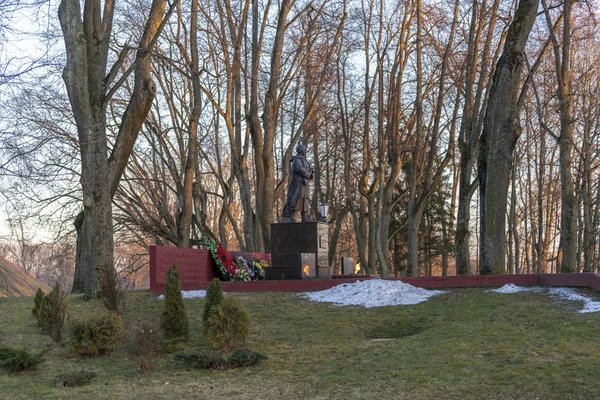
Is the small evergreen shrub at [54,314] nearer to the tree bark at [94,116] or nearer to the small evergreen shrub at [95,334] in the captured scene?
the small evergreen shrub at [95,334]

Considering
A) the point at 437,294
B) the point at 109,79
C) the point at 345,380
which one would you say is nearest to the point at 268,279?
the point at 437,294

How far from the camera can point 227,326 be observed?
30.9 feet

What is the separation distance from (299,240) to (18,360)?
904 centimetres

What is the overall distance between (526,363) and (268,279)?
9.35 meters

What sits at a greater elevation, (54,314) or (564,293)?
(564,293)

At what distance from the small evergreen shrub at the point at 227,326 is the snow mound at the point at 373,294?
3579 millimetres

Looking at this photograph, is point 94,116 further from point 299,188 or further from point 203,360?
point 203,360

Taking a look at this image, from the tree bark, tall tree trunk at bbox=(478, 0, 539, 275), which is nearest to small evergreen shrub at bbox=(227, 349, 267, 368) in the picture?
the tree bark

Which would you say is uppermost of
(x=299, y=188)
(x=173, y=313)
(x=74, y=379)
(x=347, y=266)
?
(x=299, y=188)

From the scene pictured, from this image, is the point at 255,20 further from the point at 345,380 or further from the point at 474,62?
the point at 345,380

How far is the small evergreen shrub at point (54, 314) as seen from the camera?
1043 centimetres

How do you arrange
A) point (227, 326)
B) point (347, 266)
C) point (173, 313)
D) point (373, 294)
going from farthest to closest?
1. point (347, 266)
2. point (373, 294)
3. point (173, 313)
4. point (227, 326)

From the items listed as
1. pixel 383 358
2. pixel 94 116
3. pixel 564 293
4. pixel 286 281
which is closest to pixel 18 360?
pixel 383 358

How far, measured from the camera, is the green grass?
7.16 meters
